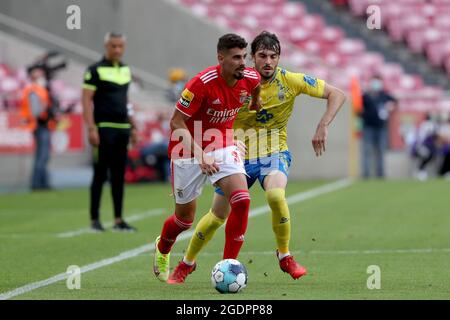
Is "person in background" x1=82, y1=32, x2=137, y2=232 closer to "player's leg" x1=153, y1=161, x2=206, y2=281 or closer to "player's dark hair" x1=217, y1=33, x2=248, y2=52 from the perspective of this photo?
"player's leg" x1=153, y1=161, x2=206, y2=281

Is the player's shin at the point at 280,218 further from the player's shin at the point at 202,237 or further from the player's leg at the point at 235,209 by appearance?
the player's leg at the point at 235,209

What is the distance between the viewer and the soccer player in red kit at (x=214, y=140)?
863 cm

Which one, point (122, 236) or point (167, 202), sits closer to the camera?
point (122, 236)

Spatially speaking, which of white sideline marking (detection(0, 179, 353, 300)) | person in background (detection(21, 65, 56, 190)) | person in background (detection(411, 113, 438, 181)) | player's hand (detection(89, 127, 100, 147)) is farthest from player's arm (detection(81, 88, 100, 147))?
person in background (detection(411, 113, 438, 181))

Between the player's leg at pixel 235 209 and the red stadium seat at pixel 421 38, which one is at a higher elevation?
the red stadium seat at pixel 421 38

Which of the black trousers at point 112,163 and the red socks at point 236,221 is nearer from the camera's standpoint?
the red socks at point 236,221

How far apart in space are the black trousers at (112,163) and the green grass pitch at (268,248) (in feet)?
1.58

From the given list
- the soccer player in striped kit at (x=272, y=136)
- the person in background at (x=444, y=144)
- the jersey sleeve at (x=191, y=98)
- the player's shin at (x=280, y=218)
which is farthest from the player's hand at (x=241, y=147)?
the person in background at (x=444, y=144)

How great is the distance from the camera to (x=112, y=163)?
44.5 ft

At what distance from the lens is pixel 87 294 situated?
822cm

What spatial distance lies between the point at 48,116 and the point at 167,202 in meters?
3.85

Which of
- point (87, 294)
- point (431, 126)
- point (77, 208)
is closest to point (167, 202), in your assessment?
point (77, 208)

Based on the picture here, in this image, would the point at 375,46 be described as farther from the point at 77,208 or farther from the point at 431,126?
the point at 77,208

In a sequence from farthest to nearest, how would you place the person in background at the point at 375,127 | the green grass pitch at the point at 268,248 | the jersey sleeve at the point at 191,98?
the person in background at the point at 375,127, the jersey sleeve at the point at 191,98, the green grass pitch at the point at 268,248
